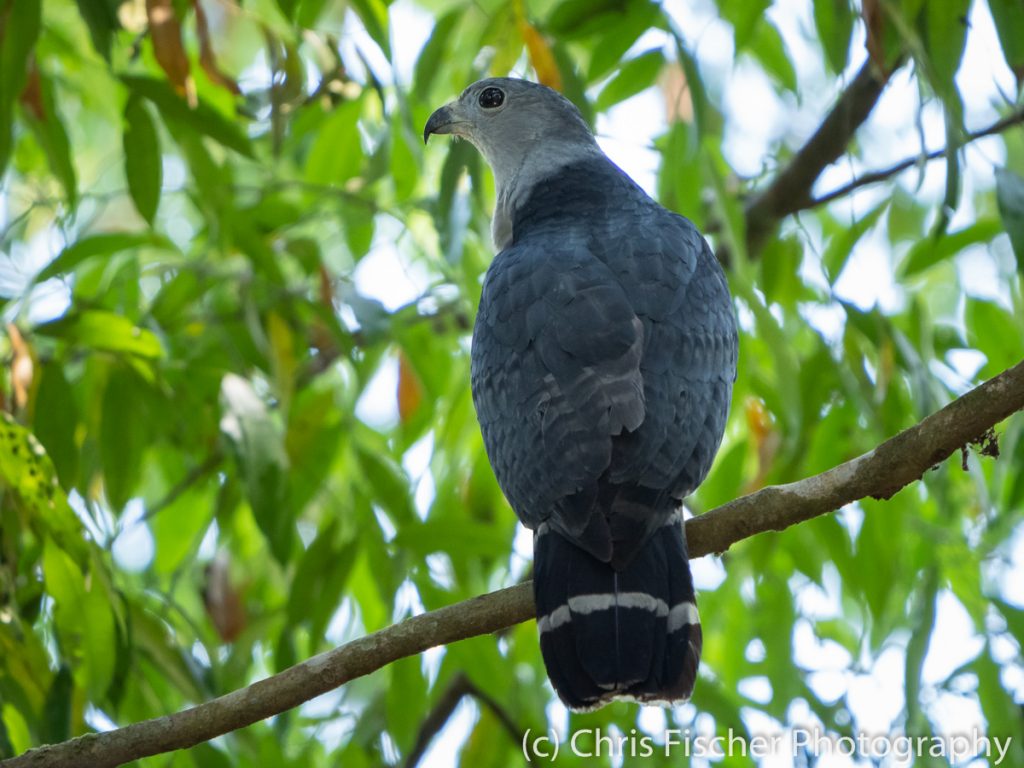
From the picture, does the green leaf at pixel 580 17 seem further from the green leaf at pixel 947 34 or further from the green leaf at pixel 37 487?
the green leaf at pixel 37 487

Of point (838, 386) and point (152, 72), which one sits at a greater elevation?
point (152, 72)

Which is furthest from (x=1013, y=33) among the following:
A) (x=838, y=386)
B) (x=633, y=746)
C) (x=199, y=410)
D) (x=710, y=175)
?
(x=199, y=410)

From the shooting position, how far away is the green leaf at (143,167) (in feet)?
13.0

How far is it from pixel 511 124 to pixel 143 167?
1.81 meters

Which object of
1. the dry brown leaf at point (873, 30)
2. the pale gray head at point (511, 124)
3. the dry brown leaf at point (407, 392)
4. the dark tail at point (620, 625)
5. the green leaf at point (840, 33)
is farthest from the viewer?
the pale gray head at point (511, 124)

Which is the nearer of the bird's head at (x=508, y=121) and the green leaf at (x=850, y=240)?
the green leaf at (x=850, y=240)

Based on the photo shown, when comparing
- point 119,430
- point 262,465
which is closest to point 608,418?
point 262,465

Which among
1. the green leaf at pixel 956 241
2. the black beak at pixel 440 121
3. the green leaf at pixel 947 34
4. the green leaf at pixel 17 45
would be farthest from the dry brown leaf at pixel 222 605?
the green leaf at pixel 947 34

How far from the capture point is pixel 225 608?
511cm

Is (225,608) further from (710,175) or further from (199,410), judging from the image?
(710,175)

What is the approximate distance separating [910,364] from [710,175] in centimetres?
89

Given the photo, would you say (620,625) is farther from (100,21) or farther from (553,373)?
(100,21)

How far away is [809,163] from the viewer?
5.22 metres

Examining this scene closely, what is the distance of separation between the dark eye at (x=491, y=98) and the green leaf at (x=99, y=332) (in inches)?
78.8
